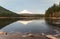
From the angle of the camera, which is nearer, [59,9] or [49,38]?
[49,38]

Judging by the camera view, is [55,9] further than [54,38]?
Yes

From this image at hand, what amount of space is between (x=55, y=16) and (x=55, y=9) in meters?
4.94

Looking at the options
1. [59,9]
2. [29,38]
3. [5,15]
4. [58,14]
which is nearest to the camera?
[29,38]

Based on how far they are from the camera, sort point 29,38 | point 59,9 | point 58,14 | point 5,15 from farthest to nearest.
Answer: point 5,15 < point 59,9 < point 58,14 < point 29,38

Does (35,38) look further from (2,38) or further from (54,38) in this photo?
(2,38)

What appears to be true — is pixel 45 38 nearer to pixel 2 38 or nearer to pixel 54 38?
pixel 54 38

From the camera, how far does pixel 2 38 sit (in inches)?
426

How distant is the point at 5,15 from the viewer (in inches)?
2190

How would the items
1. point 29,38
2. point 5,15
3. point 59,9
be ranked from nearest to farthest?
point 29,38 < point 59,9 < point 5,15

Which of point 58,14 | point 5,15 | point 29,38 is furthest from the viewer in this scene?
point 5,15

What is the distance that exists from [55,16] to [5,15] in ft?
80.3

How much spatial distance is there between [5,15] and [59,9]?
2332 cm

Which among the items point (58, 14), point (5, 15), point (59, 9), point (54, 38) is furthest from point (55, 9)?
point (54, 38)

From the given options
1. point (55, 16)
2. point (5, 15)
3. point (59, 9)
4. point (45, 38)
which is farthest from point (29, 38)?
point (5, 15)
